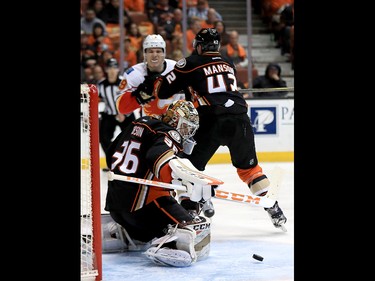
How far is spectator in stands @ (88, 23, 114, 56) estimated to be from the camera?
9211 millimetres

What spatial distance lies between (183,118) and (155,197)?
426 mm

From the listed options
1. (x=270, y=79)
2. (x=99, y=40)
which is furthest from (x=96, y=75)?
(x=270, y=79)

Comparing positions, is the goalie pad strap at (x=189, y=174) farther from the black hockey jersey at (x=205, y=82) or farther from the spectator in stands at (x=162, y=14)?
the spectator in stands at (x=162, y=14)

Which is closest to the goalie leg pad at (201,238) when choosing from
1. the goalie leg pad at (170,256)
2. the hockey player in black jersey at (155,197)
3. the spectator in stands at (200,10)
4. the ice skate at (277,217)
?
the hockey player in black jersey at (155,197)

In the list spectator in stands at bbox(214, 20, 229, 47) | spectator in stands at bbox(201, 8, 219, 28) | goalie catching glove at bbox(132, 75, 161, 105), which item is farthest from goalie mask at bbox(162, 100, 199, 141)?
spectator in stands at bbox(201, 8, 219, 28)

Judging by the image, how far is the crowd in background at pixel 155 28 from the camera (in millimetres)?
8992

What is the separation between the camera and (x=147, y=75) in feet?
17.2

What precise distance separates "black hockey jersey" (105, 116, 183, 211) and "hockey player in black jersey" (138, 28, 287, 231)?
0.74 m

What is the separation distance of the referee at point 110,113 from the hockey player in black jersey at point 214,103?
3.14 m

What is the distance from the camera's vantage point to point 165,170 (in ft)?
12.6
